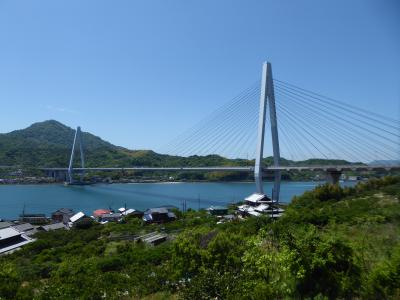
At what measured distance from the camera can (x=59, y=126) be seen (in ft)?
310

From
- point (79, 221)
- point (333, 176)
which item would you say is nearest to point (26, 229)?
point (79, 221)

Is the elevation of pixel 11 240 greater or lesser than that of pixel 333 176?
lesser

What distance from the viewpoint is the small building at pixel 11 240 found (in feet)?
35.2

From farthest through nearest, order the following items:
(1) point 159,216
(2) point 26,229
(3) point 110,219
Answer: (3) point 110,219, (1) point 159,216, (2) point 26,229

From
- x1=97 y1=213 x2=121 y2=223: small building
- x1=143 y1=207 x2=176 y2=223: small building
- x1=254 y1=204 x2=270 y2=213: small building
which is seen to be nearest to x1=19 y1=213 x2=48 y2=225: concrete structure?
x1=97 y1=213 x2=121 y2=223: small building

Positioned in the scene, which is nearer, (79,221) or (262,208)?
(262,208)

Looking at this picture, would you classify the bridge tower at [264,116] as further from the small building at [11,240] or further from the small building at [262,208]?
the small building at [11,240]

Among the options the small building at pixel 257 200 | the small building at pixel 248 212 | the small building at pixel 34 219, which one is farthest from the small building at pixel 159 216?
the small building at pixel 34 219

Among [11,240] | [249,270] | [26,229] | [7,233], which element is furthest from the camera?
[26,229]

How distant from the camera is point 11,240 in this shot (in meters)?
11.2

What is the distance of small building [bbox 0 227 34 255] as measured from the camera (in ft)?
35.2

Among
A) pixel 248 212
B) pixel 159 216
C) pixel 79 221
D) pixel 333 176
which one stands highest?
pixel 333 176

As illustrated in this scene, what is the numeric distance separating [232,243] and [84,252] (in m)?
5.78

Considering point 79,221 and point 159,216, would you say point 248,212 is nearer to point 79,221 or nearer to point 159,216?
point 159,216
